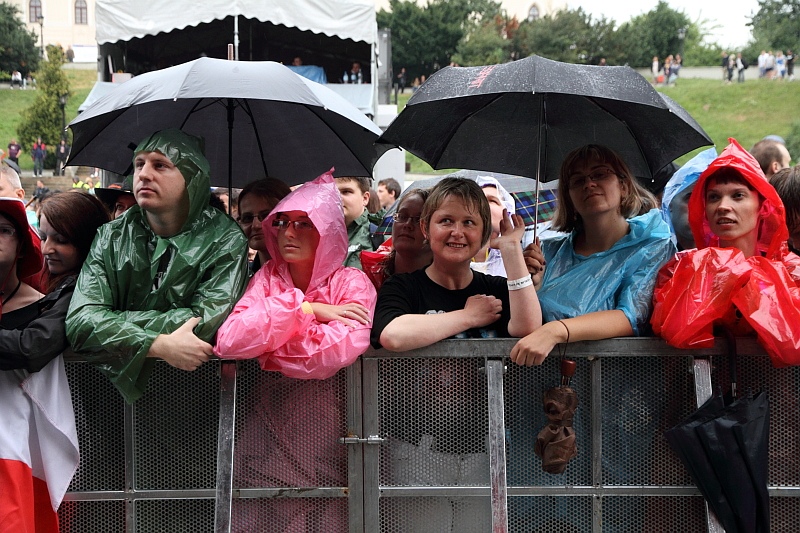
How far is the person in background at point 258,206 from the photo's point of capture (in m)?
4.10

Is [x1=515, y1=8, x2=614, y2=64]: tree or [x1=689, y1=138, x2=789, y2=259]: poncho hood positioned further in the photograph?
[x1=515, y1=8, x2=614, y2=64]: tree

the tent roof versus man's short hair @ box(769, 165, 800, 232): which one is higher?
the tent roof

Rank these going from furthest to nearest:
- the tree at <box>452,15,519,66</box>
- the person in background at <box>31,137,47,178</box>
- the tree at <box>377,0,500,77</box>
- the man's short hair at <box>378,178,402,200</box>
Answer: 1. the tree at <box>377,0,500,77</box>
2. the tree at <box>452,15,519,66</box>
3. the person in background at <box>31,137,47,178</box>
4. the man's short hair at <box>378,178,402,200</box>

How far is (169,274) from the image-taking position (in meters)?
3.23

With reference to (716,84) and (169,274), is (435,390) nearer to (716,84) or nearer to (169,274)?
(169,274)

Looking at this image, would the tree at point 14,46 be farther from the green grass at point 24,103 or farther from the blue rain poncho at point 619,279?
the blue rain poncho at point 619,279

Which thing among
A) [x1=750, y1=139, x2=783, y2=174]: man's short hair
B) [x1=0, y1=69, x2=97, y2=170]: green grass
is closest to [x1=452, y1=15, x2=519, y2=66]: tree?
[x1=0, y1=69, x2=97, y2=170]: green grass

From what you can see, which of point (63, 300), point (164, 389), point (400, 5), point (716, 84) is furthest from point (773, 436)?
point (400, 5)

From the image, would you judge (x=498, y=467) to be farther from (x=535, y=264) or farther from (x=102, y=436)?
(x=102, y=436)

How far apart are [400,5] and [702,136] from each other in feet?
177

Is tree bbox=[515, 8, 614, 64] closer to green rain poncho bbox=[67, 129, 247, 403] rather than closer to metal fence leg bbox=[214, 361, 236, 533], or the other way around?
green rain poncho bbox=[67, 129, 247, 403]

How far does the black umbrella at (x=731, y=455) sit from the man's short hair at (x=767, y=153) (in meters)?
3.11

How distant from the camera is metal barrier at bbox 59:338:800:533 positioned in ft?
10.5

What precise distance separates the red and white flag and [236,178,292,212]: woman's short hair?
1.34 metres
